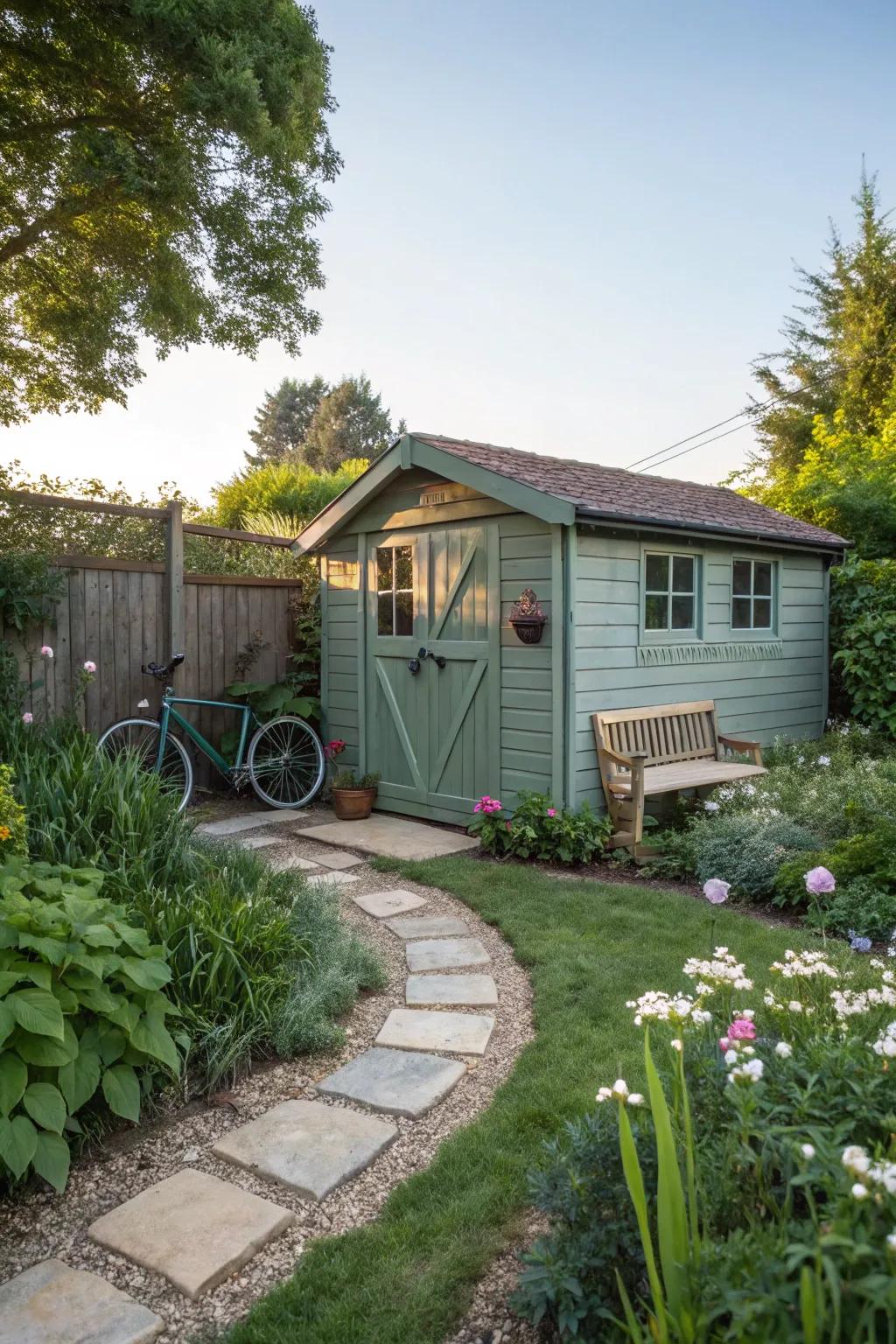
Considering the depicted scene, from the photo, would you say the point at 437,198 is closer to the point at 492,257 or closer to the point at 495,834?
the point at 492,257

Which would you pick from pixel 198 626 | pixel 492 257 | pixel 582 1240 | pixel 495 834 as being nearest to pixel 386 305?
pixel 492 257

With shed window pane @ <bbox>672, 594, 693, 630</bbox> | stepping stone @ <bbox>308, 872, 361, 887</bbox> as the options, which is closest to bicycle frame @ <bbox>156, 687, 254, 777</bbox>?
stepping stone @ <bbox>308, 872, 361, 887</bbox>

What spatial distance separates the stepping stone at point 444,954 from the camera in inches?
142

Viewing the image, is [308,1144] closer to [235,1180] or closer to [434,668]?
[235,1180]

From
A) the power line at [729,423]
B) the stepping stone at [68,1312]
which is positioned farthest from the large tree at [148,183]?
the power line at [729,423]

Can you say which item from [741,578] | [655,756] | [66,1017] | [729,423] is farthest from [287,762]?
[729,423]

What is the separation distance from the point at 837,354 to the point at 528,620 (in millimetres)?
17845

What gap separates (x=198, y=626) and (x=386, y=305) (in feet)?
17.0

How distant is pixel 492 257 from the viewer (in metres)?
8.92

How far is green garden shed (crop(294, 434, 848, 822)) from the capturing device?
18.3ft

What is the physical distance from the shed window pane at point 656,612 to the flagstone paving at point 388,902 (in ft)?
9.29

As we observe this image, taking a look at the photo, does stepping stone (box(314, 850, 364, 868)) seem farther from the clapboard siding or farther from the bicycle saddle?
the bicycle saddle

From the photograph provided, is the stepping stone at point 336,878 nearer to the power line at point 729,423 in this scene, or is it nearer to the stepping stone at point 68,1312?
the stepping stone at point 68,1312

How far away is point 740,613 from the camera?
716 cm
